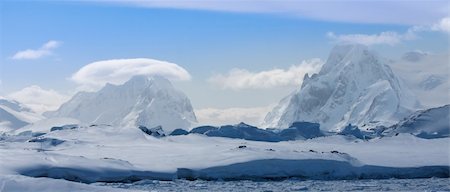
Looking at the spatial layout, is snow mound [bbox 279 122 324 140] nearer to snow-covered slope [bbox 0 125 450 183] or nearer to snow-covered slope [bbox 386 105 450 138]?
snow-covered slope [bbox 386 105 450 138]

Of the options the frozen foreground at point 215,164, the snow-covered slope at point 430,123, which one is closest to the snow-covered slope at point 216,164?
the frozen foreground at point 215,164

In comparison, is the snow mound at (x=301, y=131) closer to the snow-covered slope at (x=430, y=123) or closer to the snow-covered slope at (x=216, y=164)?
the snow-covered slope at (x=430, y=123)

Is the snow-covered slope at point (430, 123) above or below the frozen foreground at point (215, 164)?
above

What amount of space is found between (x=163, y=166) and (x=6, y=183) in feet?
41.6

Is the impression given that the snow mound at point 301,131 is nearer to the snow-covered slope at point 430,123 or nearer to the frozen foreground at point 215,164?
the snow-covered slope at point 430,123

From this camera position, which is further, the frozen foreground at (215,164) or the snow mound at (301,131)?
the snow mound at (301,131)

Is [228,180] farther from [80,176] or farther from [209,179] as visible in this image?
[80,176]

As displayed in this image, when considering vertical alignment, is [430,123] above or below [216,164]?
above

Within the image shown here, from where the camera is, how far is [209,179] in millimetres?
32656

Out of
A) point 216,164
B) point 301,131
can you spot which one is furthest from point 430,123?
point 216,164

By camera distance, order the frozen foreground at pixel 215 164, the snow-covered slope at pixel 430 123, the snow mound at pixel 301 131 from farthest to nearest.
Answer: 1. the snow-covered slope at pixel 430 123
2. the snow mound at pixel 301 131
3. the frozen foreground at pixel 215 164

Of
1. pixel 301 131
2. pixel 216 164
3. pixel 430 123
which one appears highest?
pixel 430 123

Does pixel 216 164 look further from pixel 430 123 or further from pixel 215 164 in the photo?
pixel 430 123

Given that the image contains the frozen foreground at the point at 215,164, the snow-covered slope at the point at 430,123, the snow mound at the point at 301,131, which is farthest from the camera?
the snow-covered slope at the point at 430,123
